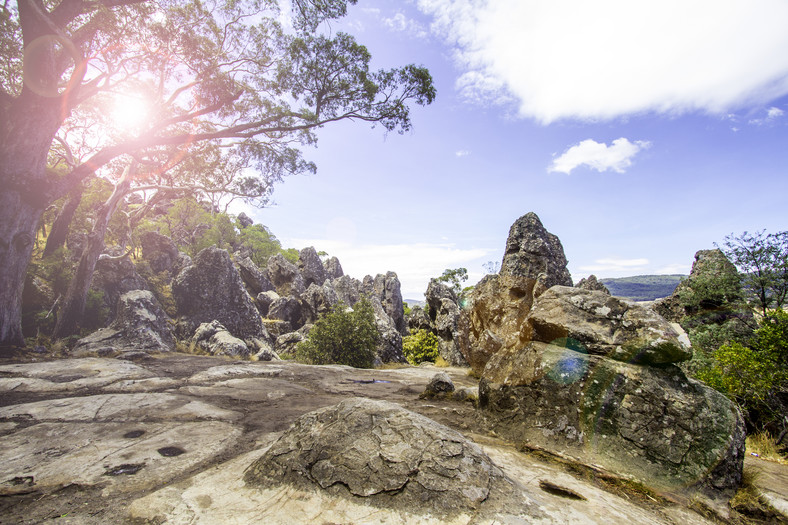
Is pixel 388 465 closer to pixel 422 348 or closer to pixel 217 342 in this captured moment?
pixel 217 342

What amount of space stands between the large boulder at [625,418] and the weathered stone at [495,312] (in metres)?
5.74

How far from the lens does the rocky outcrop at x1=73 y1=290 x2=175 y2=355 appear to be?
39.8ft

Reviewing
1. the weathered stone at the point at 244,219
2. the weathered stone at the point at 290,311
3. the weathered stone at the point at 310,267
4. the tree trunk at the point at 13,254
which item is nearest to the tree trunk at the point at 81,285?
the tree trunk at the point at 13,254

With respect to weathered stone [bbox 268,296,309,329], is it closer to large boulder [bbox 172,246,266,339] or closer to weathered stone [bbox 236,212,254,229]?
large boulder [bbox 172,246,266,339]

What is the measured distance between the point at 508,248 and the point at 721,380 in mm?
8787

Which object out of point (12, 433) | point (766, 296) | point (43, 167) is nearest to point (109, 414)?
point (12, 433)

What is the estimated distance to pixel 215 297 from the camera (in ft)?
57.9

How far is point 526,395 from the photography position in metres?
4.82

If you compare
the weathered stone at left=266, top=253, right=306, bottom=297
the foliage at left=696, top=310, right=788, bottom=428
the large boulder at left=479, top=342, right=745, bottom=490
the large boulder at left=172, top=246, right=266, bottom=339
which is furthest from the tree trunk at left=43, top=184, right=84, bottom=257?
the foliage at left=696, top=310, right=788, bottom=428

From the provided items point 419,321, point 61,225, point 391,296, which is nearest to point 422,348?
point 419,321

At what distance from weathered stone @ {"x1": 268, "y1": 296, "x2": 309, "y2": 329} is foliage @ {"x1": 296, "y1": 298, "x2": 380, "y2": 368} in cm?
1151

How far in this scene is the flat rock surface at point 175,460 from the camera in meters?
2.46

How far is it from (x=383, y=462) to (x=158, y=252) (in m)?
25.0

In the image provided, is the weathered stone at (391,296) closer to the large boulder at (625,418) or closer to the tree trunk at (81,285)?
the tree trunk at (81,285)
